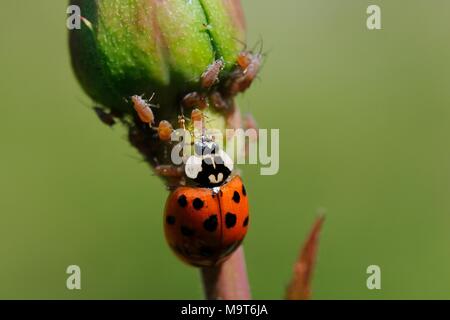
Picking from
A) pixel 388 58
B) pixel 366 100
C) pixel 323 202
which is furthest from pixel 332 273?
pixel 388 58

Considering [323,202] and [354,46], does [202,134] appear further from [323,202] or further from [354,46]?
[354,46]

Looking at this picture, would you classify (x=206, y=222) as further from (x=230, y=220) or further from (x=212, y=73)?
(x=212, y=73)

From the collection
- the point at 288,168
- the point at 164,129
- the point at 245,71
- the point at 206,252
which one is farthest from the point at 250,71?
the point at 288,168

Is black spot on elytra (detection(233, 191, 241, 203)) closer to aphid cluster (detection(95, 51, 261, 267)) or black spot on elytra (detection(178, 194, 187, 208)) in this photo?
aphid cluster (detection(95, 51, 261, 267))

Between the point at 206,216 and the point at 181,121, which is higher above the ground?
the point at 181,121

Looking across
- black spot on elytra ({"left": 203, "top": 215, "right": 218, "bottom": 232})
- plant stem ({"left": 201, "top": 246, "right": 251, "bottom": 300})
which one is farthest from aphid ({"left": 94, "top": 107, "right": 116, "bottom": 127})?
plant stem ({"left": 201, "top": 246, "right": 251, "bottom": 300})

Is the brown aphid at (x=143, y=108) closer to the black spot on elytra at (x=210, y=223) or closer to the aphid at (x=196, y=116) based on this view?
the aphid at (x=196, y=116)
